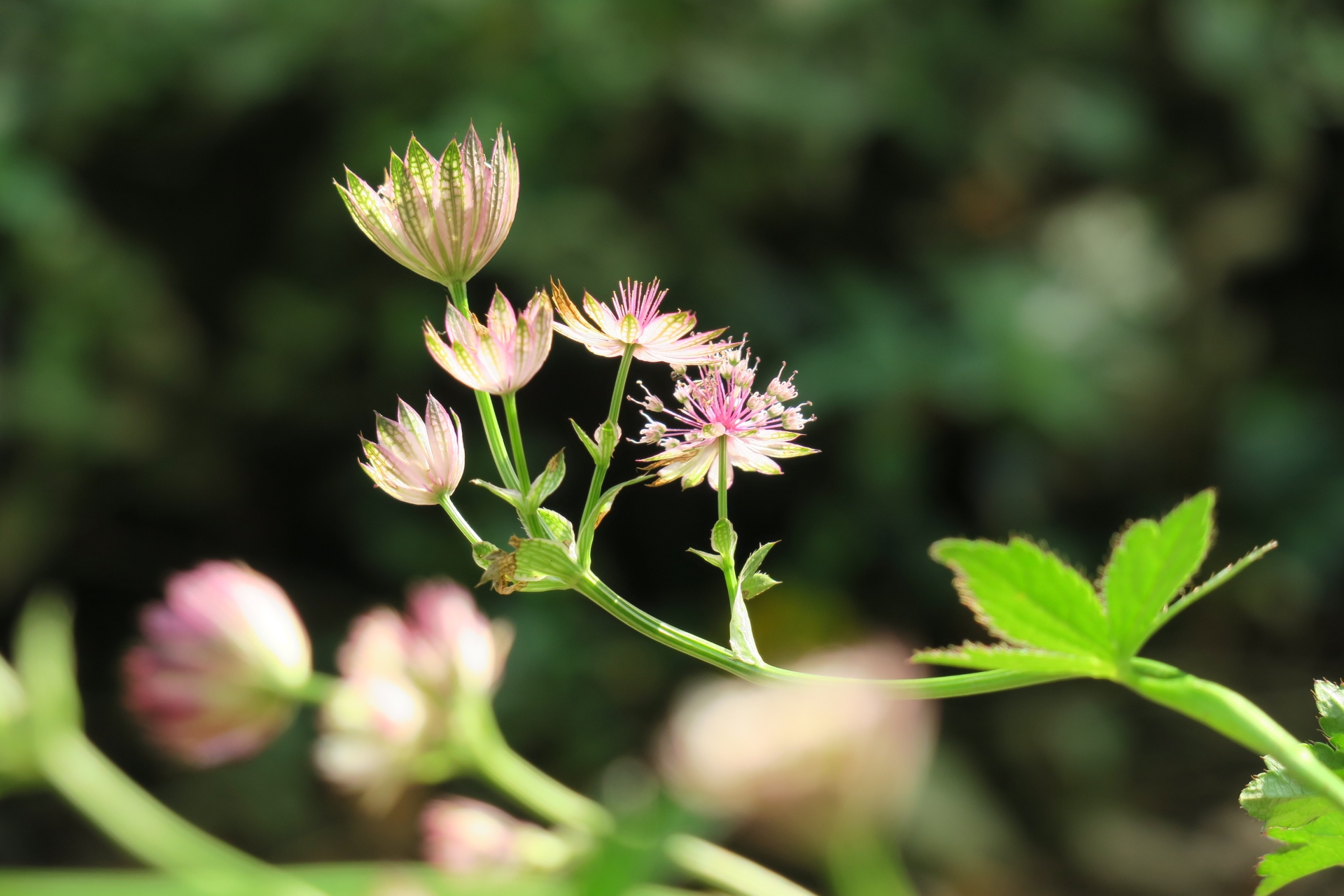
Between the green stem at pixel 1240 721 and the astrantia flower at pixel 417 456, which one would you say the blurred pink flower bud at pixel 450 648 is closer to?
the astrantia flower at pixel 417 456

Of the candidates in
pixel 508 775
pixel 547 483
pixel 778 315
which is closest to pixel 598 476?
pixel 547 483

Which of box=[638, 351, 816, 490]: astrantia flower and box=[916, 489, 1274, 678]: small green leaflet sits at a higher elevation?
box=[638, 351, 816, 490]: astrantia flower

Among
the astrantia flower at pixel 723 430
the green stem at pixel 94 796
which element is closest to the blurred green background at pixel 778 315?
the green stem at pixel 94 796

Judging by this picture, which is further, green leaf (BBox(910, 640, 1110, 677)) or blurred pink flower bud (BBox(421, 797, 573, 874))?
blurred pink flower bud (BBox(421, 797, 573, 874))

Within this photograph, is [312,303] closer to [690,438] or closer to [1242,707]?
[690,438]

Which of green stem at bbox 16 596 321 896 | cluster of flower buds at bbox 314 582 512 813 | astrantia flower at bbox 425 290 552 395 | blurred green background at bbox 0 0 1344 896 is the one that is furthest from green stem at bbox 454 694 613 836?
blurred green background at bbox 0 0 1344 896

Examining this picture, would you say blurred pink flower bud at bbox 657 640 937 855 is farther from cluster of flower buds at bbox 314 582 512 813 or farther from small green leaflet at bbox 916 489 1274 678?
cluster of flower buds at bbox 314 582 512 813
